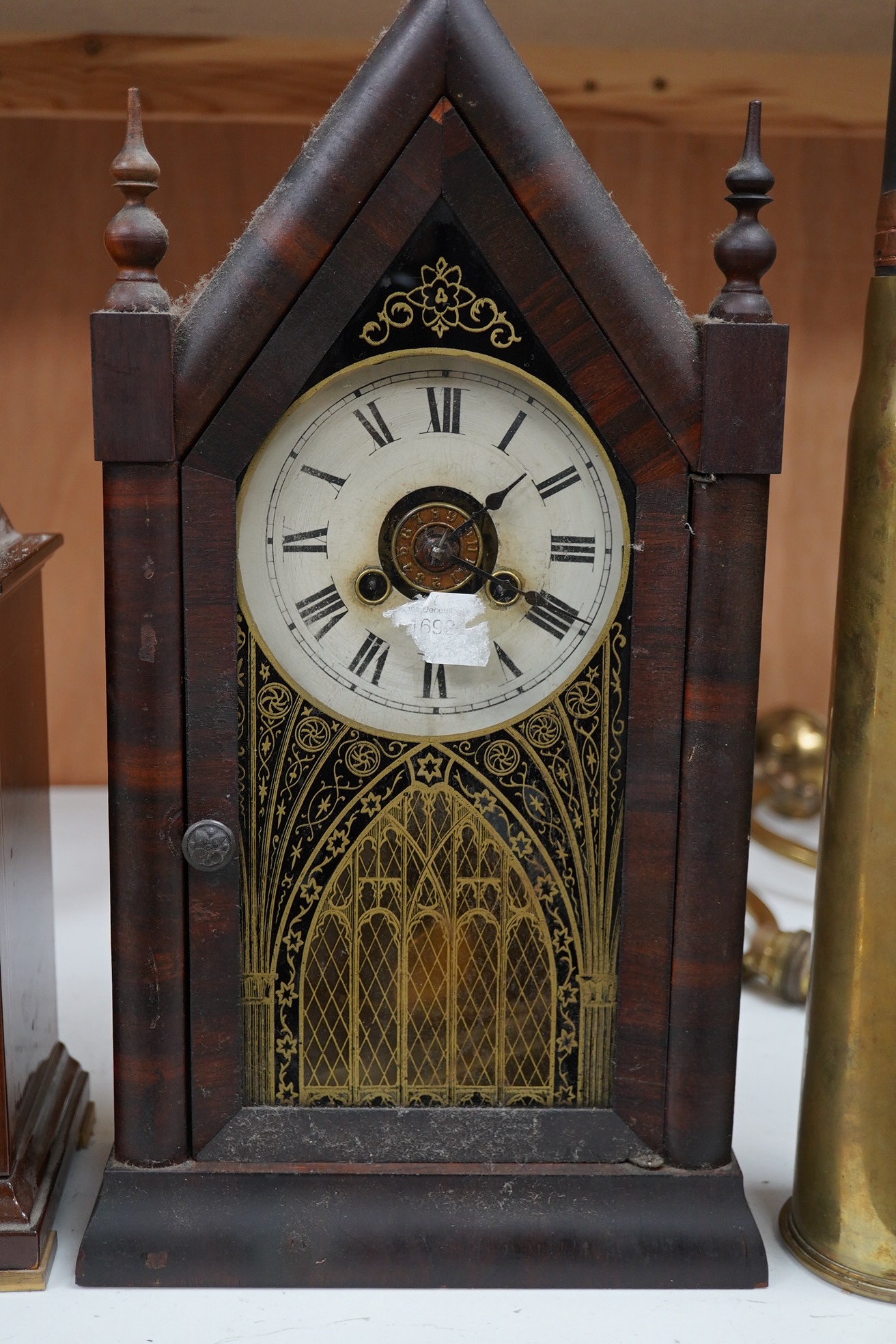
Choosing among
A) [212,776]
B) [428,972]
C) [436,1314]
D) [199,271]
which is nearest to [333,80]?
[199,271]

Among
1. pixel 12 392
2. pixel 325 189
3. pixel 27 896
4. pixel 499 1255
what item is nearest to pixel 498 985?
pixel 499 1255

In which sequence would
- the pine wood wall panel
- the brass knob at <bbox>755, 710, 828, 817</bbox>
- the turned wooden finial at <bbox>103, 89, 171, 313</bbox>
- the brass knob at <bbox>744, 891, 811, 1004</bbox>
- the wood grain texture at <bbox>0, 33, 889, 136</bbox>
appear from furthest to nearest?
the brass knob at <bbox>755, 710, 828, 817</bbox> < the pine wood wall panel < the wood grain texture at <bbox>0, 33, 889, 136</bbox> < the brass knob at <bbox>744, 891, 811, 1004</bbox> < the turned wooden finial at <bbox>103, 89, 171, 313</bbox>

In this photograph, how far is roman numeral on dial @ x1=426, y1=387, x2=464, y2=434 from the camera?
45.7 inches

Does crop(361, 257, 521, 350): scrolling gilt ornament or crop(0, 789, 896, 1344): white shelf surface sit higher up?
crop(361, 257, 521, 350): scrolling gilt ornament

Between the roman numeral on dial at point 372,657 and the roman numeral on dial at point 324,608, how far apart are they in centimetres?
3

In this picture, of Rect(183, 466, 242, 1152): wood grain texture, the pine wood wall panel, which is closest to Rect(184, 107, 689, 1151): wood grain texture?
Rect(183, 466, 242, 1152): wood grain texture

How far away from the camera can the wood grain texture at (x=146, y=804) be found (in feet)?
3.69

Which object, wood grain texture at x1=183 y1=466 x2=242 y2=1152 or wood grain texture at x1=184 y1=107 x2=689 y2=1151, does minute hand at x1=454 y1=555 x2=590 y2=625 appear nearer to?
wood grain texture at x1=184 y1=107 x2=689 y2=1151

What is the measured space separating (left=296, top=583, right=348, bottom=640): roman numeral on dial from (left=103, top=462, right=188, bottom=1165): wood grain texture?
11cm

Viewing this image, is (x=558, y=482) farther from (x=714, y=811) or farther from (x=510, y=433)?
(x=714, y=811)

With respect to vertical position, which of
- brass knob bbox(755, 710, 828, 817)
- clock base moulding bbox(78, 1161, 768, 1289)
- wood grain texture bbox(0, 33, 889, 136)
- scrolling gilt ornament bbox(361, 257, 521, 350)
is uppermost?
wood grain texture bbox(0, 33, 889, 136)

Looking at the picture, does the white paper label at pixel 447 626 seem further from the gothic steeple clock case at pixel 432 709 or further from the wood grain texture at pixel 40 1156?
the wood grain texture at pixel 40 1156

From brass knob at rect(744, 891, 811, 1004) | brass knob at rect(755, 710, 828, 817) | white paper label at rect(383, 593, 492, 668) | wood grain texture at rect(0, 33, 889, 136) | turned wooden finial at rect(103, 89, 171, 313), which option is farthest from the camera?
brass knob at rect(755, 710, 828, 817)

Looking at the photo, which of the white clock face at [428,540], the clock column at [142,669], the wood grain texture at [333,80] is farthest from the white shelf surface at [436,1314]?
the wood grain texture at [333,80]
